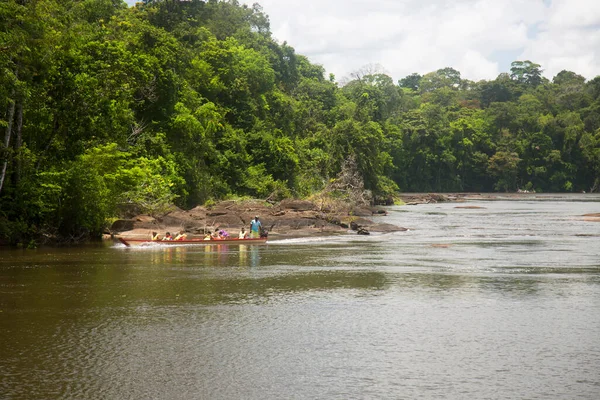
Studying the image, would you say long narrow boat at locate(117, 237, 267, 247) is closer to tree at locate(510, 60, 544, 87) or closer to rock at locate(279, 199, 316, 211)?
rock at locate(279, 199, 316, 211)

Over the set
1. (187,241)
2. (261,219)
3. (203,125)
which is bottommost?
(187,241)

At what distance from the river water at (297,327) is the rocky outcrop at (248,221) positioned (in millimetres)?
8614

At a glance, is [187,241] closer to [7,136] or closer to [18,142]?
[18,142]

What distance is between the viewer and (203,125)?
54.6 m

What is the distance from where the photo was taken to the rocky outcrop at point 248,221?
3903 centimetres

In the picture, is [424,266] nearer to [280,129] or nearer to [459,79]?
[280,129]

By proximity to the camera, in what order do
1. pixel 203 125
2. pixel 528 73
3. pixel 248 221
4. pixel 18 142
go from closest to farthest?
pixel 18 142
pixel 248 221
pixel 203 125
pixel 528 73

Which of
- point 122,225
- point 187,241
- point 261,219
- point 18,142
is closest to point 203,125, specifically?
Result: point 261,219

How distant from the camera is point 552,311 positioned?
18.0 meters

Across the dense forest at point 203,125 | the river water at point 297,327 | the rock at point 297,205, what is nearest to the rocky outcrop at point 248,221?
the rock at point 297,205

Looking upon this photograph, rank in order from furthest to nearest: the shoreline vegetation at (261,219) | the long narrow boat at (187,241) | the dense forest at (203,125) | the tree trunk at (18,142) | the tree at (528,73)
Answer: the tree at (528,73)
the shoreline vegetation at (261,219)
the long narrow boat at (187,241)
the dense forest at (203,125)
the tree trunk at (18,142)

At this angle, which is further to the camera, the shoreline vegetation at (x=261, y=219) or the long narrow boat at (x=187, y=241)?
the shoreline vegetation at (x=261, y=219)

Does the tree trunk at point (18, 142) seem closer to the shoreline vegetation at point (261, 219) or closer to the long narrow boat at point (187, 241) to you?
the long narrow boat at point (187, 241)

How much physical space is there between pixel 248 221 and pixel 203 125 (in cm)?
1361
